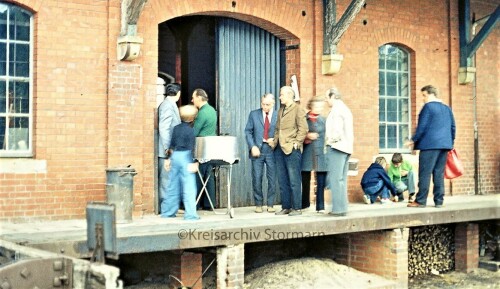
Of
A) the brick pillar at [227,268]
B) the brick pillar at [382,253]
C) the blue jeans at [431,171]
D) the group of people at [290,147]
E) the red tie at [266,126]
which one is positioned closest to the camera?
the brick pillar at [227,268]

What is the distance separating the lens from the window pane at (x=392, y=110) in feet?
43.8

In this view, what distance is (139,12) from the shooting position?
31.3ft

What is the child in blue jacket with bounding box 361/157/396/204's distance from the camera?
1201cm

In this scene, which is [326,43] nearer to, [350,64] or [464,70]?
[350,64]

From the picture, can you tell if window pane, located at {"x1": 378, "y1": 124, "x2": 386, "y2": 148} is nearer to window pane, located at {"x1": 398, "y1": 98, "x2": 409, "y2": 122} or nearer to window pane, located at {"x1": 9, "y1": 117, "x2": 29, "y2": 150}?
window pane, located at {"x1": 398, "y1": 98, "x2": 409, "y2": 122}

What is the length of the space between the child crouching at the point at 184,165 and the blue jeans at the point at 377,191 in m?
3.71

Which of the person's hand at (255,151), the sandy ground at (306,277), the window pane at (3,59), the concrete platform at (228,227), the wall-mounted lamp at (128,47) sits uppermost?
the wall-mounted lamp at (128,47)

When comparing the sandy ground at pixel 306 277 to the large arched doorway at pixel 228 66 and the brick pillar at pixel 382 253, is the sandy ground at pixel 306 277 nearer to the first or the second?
the brick pillar at pixel 382 253

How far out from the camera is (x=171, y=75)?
1222 cm

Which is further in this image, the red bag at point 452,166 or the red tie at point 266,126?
the red bag at point 452,166

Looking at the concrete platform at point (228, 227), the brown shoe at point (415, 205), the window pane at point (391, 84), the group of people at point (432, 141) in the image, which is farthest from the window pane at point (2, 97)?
the window pane at point (391, 84)

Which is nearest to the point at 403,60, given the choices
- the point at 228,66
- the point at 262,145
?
the point at 228,66

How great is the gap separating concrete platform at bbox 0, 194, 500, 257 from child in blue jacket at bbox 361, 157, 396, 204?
1.94 ft

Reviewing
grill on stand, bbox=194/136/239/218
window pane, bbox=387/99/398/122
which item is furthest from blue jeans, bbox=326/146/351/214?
Result: window pane, bbox=387/99/398/122
